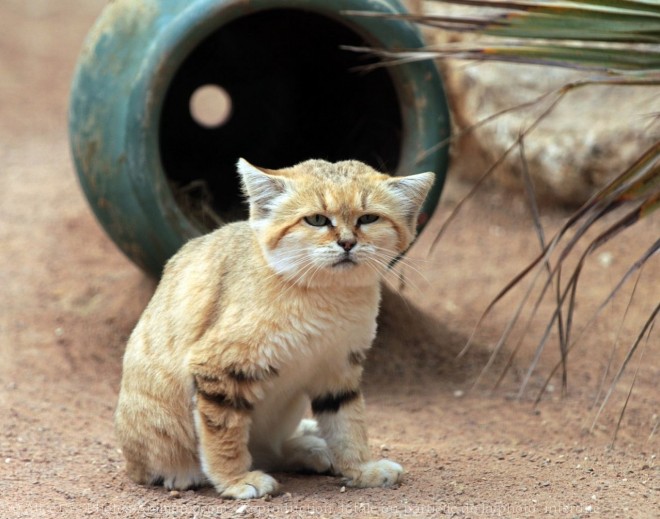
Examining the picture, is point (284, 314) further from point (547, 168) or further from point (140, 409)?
point (547, 168)

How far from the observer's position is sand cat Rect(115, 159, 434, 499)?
3303 millimetres

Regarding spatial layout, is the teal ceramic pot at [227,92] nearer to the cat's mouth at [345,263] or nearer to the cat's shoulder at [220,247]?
the cat's shoulder at [220,247]

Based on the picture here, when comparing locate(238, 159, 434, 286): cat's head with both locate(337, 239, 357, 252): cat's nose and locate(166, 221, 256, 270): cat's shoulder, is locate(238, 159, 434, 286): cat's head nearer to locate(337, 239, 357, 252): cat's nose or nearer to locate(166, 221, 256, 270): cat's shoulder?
locate(337, 239, 357, 252): cat's nose

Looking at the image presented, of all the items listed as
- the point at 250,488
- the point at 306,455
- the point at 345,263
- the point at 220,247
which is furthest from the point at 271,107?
the point at 250,488

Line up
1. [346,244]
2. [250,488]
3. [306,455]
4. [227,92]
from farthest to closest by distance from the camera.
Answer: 1. [227,92]
2. [306,455]
3. [250,488]
4. [346,244]

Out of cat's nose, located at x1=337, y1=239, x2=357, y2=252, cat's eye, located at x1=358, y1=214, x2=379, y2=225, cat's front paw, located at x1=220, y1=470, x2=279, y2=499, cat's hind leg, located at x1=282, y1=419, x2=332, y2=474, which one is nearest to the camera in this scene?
cat's nose, located at x1=337, y1=239, x2=357, y2=252

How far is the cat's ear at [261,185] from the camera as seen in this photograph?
3346 millimetres

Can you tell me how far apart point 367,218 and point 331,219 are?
133 millimetres

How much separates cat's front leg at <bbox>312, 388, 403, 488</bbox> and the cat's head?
0.50m

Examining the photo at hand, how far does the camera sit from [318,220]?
3.28m

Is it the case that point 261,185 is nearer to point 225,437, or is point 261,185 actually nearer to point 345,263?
point 345,263

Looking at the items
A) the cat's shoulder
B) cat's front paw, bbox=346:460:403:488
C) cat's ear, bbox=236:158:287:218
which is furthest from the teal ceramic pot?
cat's front paw, bbox=346:460:403:488

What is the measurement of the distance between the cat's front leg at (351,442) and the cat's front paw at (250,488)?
0.96 feet

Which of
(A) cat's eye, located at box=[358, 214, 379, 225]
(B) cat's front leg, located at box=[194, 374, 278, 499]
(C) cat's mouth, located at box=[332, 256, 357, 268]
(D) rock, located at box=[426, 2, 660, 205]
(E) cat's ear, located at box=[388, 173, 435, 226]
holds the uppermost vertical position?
(D) rock, located at box=[426, 2, 660, 205]
